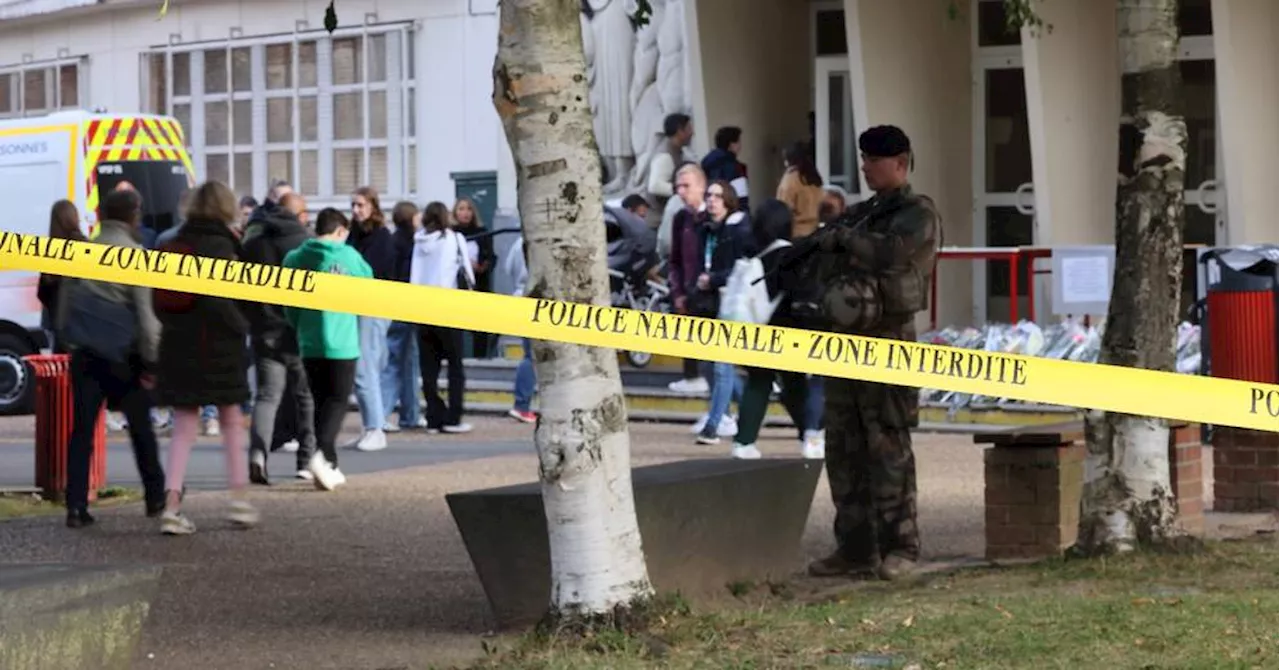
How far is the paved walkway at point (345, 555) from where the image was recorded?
870 centimetres

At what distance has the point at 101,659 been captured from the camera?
6758mm

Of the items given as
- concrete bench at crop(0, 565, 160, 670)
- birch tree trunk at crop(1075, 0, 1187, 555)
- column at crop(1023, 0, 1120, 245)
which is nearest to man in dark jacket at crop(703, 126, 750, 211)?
column at crop(1023, 0, 1120, 245)

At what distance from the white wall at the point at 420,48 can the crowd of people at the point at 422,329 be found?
19.2 feet

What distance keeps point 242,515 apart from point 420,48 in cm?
1741

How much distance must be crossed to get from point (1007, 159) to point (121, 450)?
10122mm

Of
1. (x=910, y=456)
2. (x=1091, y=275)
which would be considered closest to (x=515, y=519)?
(x=910, y=456)

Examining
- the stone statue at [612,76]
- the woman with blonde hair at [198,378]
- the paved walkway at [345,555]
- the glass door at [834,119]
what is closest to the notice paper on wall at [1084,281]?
the paved walkway at [345,555]

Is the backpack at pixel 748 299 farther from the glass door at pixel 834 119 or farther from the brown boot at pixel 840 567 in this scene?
the glass door at pixel 834 119

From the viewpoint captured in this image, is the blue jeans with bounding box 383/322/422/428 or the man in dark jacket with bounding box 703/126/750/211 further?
the man in dark jacket with bounding box 703/126/750/211

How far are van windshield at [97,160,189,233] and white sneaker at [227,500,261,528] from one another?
35.1ft

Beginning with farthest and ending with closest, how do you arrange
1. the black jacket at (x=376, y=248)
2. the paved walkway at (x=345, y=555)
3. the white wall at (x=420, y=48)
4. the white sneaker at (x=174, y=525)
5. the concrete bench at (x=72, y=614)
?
the white wall at (x=420, y=48)
the black jacket at (x=376, y=248)
the white sneaker at (x=174, y=525)
the paved walkway at (x=345, y=555)
the concrete bench at (x=72, y=614)

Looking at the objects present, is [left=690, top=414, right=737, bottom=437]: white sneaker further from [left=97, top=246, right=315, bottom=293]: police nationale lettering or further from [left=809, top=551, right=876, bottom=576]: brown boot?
[left=97, top=246, right=315, bottom=293]: police nationale lettering

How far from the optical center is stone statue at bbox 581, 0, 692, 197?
25.6 meters

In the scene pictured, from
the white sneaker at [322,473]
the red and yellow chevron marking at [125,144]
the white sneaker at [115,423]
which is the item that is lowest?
the white sneaker at [322,473]
